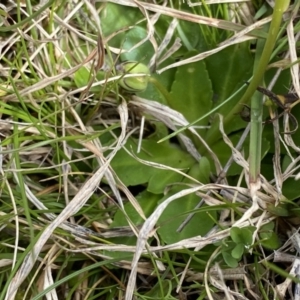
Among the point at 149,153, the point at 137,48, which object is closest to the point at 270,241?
the point at 149,153

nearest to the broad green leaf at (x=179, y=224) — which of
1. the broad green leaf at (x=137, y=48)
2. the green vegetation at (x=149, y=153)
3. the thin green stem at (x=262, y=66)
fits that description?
the green vegetation at (x=149, y=153)

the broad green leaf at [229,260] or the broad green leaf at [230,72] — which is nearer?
the broad green leaf at [229,260]

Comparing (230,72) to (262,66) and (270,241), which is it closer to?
(262,66)

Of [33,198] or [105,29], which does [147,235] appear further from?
[105,29]

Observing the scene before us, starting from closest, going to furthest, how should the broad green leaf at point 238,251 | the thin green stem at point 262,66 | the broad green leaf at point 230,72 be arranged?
the thin green stem at point 262,66 < the broad green leaf at point 238,251 < the broad green leaf at point 230,72

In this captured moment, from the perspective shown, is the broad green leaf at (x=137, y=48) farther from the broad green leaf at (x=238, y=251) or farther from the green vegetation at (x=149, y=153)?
the broad green leaf at (x=238, y=251)

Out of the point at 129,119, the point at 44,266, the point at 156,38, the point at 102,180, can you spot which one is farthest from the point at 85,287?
the point at 156,38
